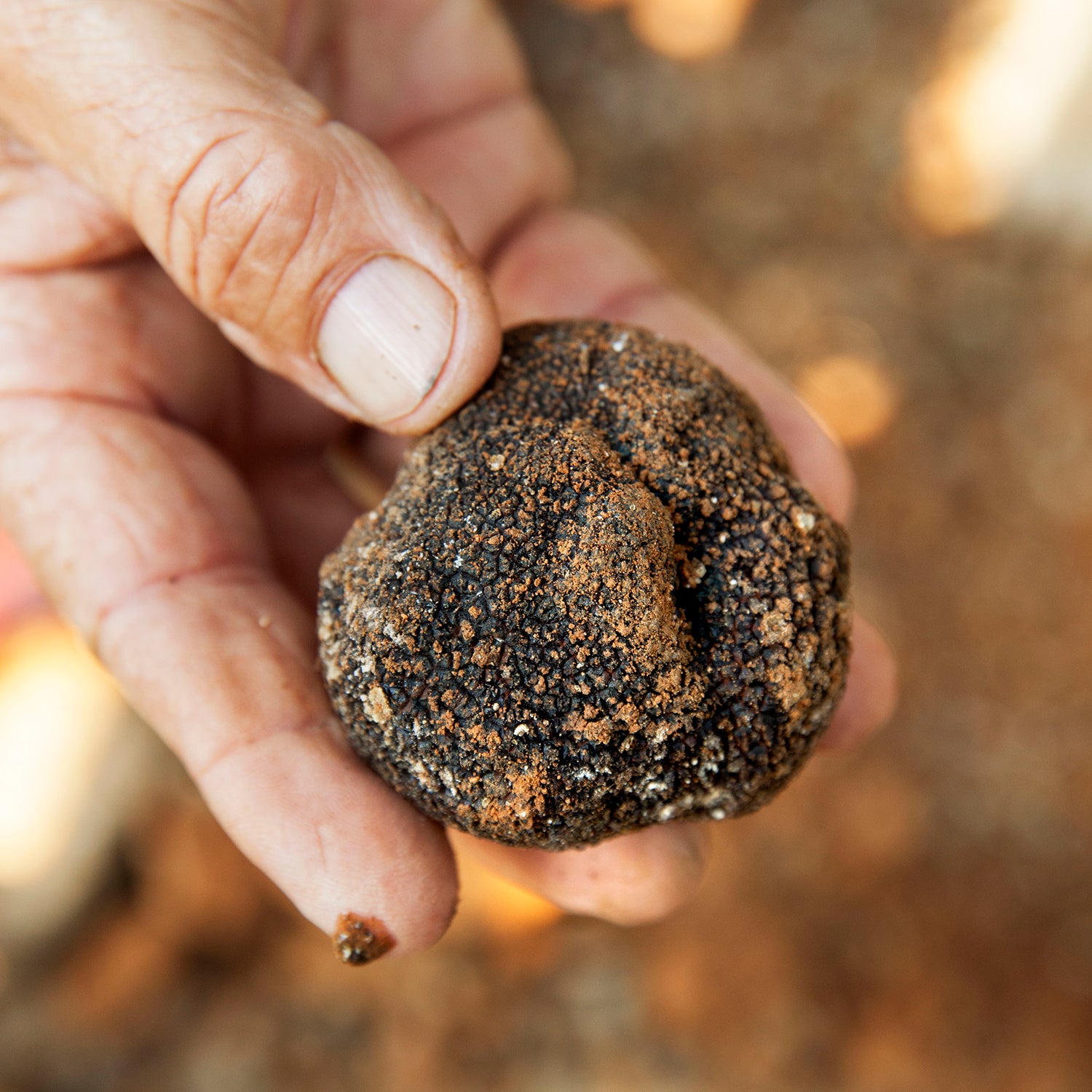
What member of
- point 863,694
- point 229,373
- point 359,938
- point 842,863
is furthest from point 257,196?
point 842,863

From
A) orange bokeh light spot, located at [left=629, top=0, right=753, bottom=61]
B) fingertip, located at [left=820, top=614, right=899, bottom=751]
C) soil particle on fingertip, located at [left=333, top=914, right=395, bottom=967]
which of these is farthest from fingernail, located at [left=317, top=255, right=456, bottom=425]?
orange bokeh light spot, located at [left=629, top=0, right=753, bottom=61]

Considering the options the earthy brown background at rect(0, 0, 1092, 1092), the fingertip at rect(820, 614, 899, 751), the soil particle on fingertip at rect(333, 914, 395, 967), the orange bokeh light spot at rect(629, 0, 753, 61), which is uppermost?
the orange bokeh light spot at rect(629, 0, 753, 61)

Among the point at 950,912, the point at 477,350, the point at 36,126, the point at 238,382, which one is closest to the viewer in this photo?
the point at 477,350

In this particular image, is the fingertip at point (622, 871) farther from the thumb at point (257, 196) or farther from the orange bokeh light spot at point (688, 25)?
the orange bokeh light spot at point (688, 25)

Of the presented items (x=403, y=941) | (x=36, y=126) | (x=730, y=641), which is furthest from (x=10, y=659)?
(x=730, y=641)

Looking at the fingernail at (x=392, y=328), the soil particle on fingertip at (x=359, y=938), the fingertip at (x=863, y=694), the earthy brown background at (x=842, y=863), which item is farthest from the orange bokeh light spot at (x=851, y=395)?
the soil particle on fingertip at (x=359, y=938)

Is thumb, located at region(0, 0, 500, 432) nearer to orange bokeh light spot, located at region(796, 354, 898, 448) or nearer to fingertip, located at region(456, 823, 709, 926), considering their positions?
fingertip, located at region(456, 823, 709, 926)

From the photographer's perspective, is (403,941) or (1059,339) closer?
(403,941)

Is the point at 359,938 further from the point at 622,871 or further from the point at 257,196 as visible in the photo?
the point at 257,196

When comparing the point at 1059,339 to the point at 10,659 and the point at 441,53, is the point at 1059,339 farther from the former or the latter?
the point at 10,659
